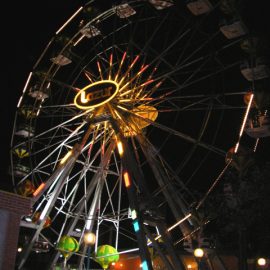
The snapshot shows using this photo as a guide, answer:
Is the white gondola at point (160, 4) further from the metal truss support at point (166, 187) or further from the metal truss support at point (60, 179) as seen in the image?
the metal truss support at point (60, 179)

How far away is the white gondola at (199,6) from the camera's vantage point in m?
16.7

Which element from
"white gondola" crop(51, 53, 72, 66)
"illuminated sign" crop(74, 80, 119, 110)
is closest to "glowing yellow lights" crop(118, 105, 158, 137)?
"illuminated sign" crop(74, 80, 119, 110)

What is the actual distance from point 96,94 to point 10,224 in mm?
6929

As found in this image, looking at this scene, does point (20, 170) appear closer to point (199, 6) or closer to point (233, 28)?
point (199, 6)

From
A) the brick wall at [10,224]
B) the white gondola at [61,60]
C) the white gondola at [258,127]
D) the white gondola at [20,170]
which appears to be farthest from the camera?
the white gondola at [61,60]

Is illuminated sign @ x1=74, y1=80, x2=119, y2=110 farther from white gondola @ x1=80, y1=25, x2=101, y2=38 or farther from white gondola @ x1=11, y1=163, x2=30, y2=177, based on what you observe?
white gondola @ x1=11, y1=163, x2=30, y2=177

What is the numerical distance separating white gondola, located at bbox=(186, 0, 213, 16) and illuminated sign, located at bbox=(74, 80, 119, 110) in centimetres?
380

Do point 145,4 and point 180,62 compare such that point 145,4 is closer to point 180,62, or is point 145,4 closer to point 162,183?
point 180,62

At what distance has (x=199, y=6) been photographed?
16781 mm

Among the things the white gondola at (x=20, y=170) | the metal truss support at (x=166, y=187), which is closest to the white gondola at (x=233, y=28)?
the metal truss support at (x=166, y=187)

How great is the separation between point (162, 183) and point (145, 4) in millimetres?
7004

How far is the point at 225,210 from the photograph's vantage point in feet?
70.9

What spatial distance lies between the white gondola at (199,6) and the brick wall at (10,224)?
9.28 metres

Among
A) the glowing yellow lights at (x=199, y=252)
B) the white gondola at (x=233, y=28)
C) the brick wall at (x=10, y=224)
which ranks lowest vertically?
the brick wall at (x=10, y=224)
